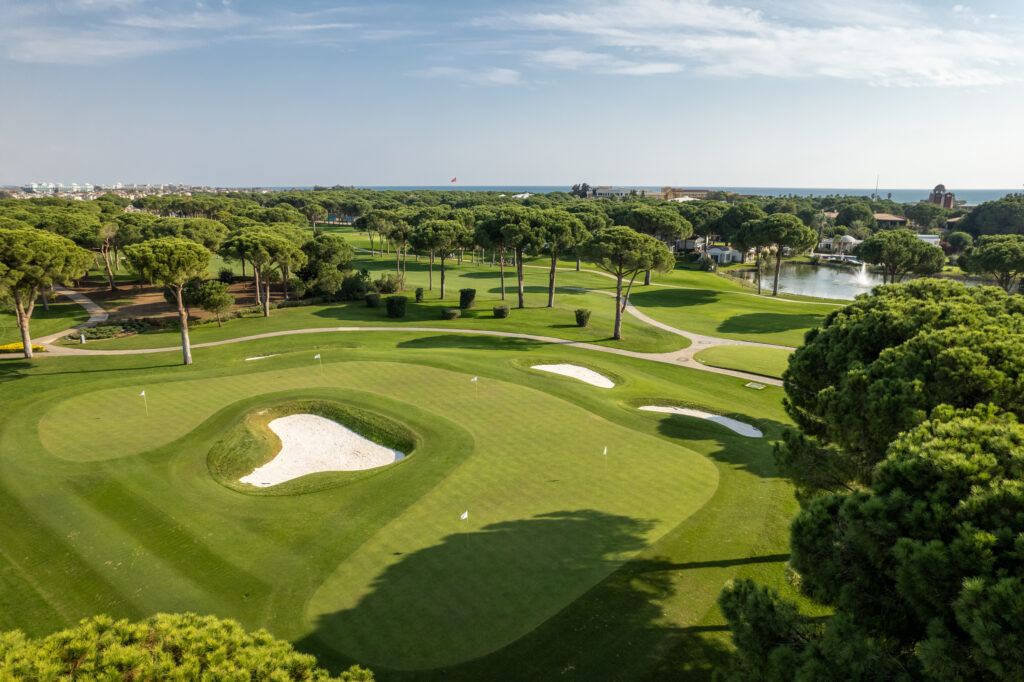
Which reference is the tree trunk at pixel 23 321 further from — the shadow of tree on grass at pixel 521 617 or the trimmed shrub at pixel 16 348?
the shadow of tree on grass at pixel 521 617

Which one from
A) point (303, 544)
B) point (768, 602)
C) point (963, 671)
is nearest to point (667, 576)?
point (768, 602)

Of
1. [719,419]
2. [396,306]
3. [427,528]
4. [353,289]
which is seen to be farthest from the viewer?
[353,289]

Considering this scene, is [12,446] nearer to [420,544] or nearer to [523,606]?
[420,544]

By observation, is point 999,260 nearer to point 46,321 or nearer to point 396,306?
point 396,306

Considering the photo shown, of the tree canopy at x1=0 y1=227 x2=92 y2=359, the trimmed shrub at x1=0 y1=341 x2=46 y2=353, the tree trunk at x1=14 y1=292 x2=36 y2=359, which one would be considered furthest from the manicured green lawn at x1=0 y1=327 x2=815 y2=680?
the trimmed shrub at x1=0 y1=341 x2=46 y2=353

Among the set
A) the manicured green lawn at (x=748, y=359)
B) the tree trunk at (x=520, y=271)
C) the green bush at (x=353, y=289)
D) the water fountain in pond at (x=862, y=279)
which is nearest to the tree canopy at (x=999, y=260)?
the water fountain in pond at (x=862, y=279)

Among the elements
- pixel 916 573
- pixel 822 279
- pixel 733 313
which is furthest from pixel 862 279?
pixel 916 573
